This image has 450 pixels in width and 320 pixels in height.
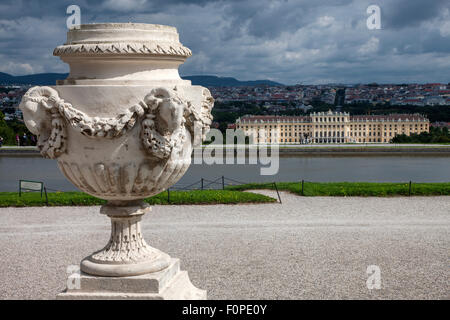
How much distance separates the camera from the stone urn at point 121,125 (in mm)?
2742

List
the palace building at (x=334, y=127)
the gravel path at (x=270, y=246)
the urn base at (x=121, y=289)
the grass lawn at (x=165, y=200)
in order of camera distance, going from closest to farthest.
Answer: the urn base at (x=121, y=289) → the gravel path at (x=270, y=246) → the grass lawn at (x=165, y=200) → the palace building at (x=334, y=127)

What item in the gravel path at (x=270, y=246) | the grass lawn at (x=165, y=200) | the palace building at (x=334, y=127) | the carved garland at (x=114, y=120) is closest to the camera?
the carved garland at (x=114, y=120)

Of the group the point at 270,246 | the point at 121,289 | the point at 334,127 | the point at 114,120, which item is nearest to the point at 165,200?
the point at 270,246

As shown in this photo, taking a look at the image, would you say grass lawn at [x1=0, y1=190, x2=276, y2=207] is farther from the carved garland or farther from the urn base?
the carved garland

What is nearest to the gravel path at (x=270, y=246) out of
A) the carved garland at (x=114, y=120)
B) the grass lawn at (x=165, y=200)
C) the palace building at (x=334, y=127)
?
the grass lawn at (x=165, y=200)

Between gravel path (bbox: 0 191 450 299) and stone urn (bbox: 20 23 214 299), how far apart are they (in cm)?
145

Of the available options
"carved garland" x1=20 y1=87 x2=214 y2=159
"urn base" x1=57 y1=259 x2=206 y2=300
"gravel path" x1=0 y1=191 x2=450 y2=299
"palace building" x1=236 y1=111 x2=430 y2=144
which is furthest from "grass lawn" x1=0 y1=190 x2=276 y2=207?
"palace building" x1=236 y1=111 x2=430 y2=144

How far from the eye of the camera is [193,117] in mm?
2934

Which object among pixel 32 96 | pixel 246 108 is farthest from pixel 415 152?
pixel 246 108

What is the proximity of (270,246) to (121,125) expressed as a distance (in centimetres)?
349

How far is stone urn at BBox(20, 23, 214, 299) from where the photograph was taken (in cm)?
274

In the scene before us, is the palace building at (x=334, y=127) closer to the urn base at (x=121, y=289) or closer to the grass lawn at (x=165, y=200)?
the grass lawn at (x=165, y=200)

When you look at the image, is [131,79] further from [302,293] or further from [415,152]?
[415,152]

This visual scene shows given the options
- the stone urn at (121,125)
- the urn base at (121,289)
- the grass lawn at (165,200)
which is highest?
the stone urn at (121,125)
